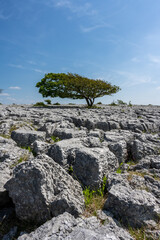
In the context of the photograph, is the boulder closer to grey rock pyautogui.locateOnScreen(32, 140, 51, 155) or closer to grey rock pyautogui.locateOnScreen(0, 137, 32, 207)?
grey rock pyautogui.locateOnScreen(0, 137, 32, 207)

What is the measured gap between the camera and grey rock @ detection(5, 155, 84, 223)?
2.46 m

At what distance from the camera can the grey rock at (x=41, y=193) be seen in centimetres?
246

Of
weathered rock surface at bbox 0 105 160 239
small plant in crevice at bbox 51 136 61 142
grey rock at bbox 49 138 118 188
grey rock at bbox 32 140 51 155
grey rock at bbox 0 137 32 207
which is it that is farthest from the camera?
small plant in crevice at bbox 51 136 61 142

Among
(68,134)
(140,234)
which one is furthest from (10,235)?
(68,134)

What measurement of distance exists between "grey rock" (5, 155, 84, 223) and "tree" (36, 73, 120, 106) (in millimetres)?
21493

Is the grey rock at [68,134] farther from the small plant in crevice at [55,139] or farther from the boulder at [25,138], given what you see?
the boulder at [25,138]

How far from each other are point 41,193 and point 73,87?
903 inches

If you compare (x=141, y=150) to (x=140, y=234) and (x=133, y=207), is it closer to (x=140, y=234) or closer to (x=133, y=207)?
(x=133, y=207)

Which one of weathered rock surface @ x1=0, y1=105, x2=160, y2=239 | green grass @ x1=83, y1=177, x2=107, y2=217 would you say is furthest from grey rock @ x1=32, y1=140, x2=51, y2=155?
green grass @ x1=83, y1=177, x2=107, y2=217

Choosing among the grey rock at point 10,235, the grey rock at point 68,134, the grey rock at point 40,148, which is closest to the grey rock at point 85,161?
the grey rock at point 40,148

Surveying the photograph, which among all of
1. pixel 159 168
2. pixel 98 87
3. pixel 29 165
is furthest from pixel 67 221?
pixel 98 87

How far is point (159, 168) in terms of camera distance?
4.07 meters

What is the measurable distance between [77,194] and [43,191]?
62cm

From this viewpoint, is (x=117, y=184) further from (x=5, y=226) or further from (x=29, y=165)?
(x=5, y=226)
